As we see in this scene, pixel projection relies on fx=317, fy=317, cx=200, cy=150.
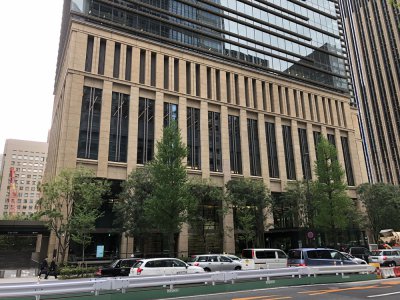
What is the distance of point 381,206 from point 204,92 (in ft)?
95.0

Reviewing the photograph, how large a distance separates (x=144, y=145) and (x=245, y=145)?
14.8 m

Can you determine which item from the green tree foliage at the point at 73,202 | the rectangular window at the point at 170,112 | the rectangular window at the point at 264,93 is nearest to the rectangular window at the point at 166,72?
the rectangular window at the point at 170,112

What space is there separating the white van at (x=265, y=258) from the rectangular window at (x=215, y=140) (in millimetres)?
18790

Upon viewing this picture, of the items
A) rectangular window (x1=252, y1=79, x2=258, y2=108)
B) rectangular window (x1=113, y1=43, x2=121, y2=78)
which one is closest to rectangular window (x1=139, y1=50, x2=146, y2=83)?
rectangular window (x1=113, y1=43, x2=121, y2=78)

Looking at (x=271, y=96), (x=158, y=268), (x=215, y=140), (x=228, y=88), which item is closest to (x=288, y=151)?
(x=271, y=96)

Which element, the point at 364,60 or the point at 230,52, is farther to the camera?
the point at 364,60

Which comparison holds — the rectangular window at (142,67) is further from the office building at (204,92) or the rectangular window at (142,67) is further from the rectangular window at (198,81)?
the rectangular window at (198,81)

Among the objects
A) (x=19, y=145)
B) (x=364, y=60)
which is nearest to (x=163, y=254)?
(x=364, y=60)

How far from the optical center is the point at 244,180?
38.2 meters

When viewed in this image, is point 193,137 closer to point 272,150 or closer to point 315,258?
point 272,150

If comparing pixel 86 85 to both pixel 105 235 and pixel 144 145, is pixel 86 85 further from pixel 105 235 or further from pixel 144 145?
pixel 105 235

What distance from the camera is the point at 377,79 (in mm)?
114188

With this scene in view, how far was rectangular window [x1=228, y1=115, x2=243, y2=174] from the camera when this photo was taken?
44300 millimetres

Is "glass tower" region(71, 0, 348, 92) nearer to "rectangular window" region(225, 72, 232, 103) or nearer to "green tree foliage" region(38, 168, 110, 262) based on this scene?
"rectangular window" region(225, 72, 232, 103)
